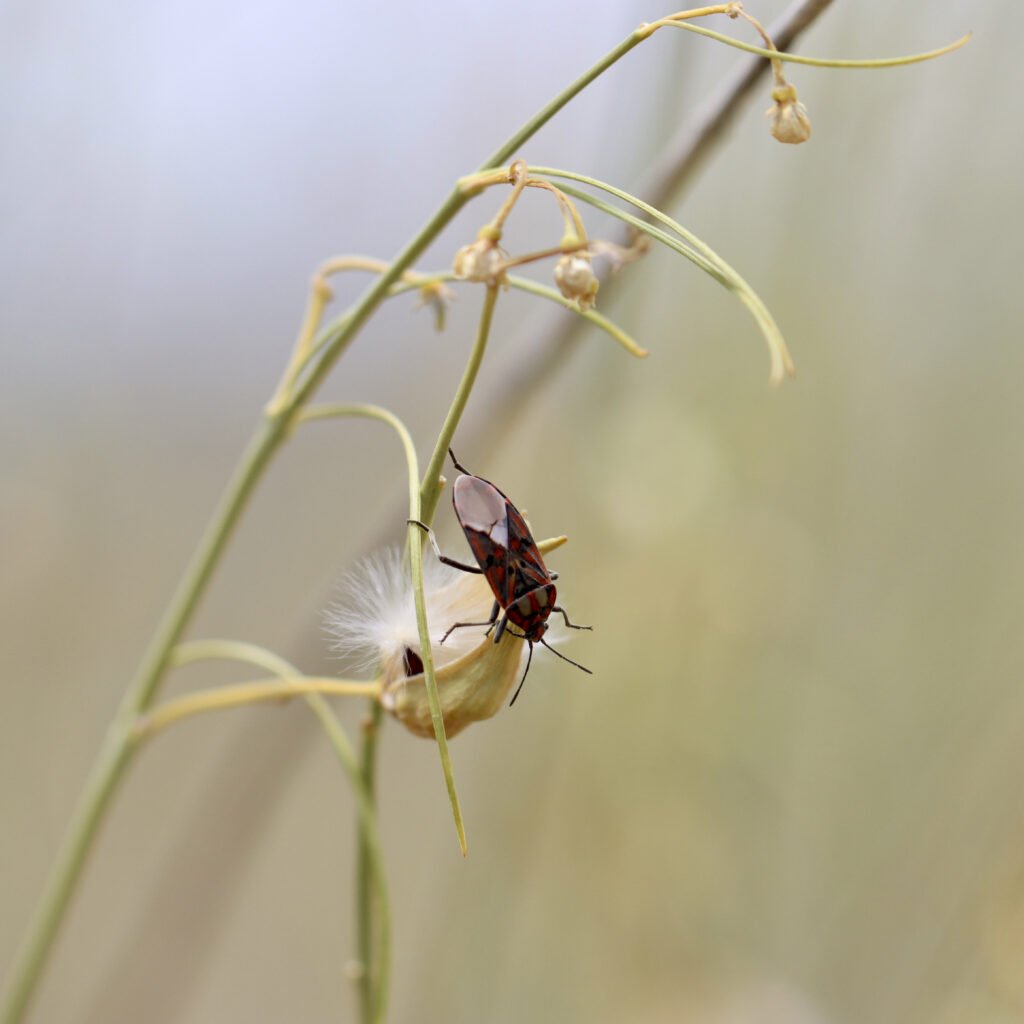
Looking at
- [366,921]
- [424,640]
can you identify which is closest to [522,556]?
[424,640]

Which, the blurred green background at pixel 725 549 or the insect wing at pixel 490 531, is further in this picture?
the blurred green background at pixel 725 549

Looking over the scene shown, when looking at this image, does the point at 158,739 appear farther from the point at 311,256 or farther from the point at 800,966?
the point at 800,966

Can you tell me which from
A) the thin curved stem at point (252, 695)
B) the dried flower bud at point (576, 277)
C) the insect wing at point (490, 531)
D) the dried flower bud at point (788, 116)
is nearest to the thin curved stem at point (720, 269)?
the dried flower bud at point (576, 277)

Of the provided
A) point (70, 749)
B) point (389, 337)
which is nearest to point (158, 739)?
point (70, 749)

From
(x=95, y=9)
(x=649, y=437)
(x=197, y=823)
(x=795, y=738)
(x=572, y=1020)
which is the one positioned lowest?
(x=572, y=1020)

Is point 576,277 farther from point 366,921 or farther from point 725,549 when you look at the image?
point 725,549

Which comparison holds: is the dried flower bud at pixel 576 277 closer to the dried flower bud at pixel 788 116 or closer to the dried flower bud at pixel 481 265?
the dried flower bud at pixel 481 265

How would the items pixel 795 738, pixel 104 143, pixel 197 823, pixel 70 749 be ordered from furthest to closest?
pixel 70 749
pixel 104 143
pixel 795 738
pixel 197 823
